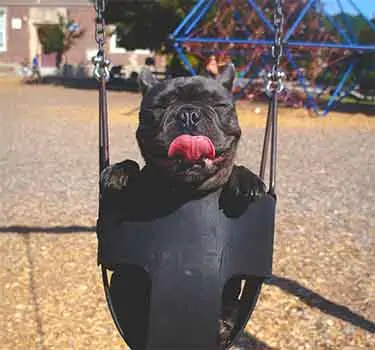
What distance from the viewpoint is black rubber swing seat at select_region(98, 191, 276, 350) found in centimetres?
170

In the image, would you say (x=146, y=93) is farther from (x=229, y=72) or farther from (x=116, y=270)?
(x=116, y=270)

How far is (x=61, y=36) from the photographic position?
114ft

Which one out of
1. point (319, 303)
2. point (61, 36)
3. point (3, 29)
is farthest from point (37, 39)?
point (319, 303)

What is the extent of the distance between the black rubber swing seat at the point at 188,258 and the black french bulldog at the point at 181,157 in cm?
3

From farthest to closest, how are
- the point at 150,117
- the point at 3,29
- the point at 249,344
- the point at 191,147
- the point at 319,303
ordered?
1. the point at 3,29
2. the point at 319,303
3. the point at 249,344
4. the point at 150,117
5. the point at 191,147

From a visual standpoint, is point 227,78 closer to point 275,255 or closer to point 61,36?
point 275,255

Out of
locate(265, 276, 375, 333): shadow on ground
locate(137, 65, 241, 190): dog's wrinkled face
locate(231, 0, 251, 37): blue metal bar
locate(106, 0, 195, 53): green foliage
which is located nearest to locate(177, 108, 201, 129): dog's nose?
locate(137, 65, 241, 190): dog's wrinkled face

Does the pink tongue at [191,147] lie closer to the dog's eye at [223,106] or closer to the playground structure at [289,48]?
the dog's eye at [223,106]

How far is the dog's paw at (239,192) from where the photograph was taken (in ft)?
5.57

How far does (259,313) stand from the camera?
12.5ft

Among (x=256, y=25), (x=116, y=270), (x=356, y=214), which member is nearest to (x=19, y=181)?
(x=356, y=214)

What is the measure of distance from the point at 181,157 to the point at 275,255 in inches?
133

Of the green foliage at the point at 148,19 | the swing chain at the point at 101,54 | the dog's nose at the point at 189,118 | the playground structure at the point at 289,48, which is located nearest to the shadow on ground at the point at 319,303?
the swing chain at the point at 101,54

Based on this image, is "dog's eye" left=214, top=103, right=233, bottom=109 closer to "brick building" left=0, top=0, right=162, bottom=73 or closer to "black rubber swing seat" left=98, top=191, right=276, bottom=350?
"black rubber swing seat" left=98, top=191, right=276, bottom=350
